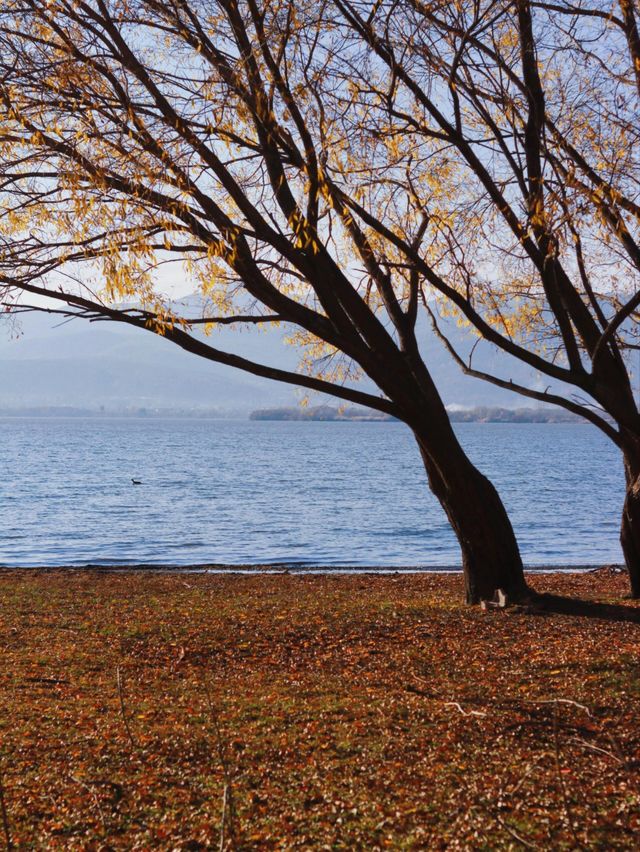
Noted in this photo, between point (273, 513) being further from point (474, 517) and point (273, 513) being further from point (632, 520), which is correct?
point (474, 517)

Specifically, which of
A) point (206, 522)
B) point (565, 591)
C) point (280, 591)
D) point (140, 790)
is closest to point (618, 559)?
point (565, 591)

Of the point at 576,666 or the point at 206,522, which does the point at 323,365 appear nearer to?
the point at 576,666

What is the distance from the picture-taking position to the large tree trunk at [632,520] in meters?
12.8

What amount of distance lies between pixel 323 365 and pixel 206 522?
100ft

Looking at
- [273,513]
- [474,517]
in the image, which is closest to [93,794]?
[474,517]

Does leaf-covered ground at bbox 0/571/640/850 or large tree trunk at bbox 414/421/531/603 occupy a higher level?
large tree trunk at bbox 414/421/531/603

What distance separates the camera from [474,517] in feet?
39.9

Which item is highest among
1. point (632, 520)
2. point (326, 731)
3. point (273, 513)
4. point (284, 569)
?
point (632, 520)

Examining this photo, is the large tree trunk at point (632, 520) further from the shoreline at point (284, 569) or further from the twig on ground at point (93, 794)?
the shoreline at point (284, 569)

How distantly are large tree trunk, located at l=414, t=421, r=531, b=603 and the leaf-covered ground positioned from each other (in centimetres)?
58

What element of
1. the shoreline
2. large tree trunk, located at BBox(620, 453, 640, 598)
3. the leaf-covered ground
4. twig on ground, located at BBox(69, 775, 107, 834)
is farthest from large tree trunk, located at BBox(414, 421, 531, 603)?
the shoreline

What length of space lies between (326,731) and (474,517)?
5433 millimetres

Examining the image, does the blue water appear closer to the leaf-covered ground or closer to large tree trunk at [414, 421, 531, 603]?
large tree trunk at [414, 421, 531, 603]

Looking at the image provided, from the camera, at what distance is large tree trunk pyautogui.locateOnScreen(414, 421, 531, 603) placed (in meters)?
11.9
